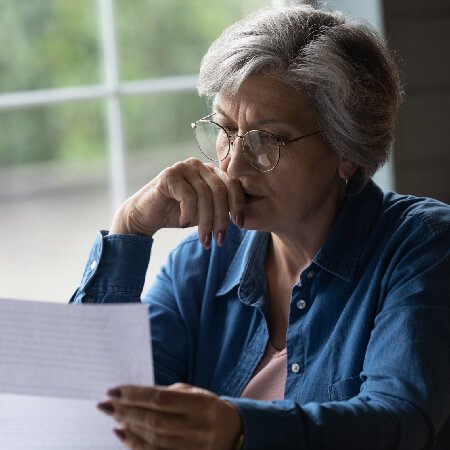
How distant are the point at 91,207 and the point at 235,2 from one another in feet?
22.6

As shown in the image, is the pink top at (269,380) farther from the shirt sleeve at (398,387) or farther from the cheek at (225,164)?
the cheek at (225,164)

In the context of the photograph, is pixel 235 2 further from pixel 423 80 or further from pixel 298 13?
pixel 298 13

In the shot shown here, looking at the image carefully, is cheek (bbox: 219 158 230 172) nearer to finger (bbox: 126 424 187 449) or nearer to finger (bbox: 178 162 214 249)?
finger (bbox: 178 162 214 249)

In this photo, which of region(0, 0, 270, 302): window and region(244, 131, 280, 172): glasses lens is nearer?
region(244, 131, 280, 172): glasses lens

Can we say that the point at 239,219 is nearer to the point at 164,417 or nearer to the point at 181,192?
the point at 181,192

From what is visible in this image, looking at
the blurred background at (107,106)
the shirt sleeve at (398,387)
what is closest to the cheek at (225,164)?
the shirt sleeve at (398,387)

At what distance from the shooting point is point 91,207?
413 inches

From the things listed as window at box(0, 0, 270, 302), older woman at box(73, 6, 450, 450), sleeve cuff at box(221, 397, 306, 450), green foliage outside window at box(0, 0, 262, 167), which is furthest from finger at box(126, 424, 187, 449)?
green foliage outside window at box(0, 0, 262, 167)

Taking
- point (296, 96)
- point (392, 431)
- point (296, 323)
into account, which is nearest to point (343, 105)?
point (296, 96)

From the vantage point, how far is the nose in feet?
5.53

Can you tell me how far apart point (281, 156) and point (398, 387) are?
51cm

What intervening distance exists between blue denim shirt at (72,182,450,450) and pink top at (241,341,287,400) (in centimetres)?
2

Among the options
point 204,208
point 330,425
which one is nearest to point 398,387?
point 330,425

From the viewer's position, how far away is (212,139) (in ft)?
6.15
